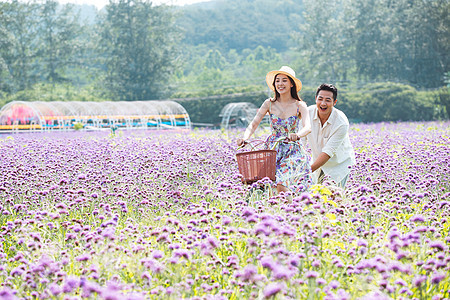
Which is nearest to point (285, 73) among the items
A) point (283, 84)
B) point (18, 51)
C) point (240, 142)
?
point (283, 84)

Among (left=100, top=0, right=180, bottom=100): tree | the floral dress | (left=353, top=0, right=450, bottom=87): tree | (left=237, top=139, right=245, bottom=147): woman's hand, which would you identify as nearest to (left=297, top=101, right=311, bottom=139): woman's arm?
the floral dress

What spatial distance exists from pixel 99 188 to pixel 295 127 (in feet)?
7.12

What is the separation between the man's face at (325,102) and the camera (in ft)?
19.0

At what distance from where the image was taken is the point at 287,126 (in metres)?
5.82

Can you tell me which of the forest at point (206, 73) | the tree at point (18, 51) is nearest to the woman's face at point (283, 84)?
the forest at point (206, 73)

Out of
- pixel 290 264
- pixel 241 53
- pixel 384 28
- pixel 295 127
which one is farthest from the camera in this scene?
pixel 241 53

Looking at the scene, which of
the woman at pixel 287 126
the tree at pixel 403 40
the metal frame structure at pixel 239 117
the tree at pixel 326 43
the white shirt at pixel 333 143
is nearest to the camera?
the woman at pixel 287 126

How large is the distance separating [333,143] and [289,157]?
1.63ft

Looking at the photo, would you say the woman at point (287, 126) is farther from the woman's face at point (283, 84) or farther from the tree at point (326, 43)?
the tree at point (326, 43)

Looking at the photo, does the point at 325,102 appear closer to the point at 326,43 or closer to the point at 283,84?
the point at 283,84

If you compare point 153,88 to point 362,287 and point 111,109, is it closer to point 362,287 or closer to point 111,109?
point 111,109

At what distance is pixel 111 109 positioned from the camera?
99.8ft

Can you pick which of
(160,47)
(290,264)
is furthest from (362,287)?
(160,47)

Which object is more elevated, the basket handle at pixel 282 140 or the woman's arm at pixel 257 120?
the woman's arm at pixel 257 120
